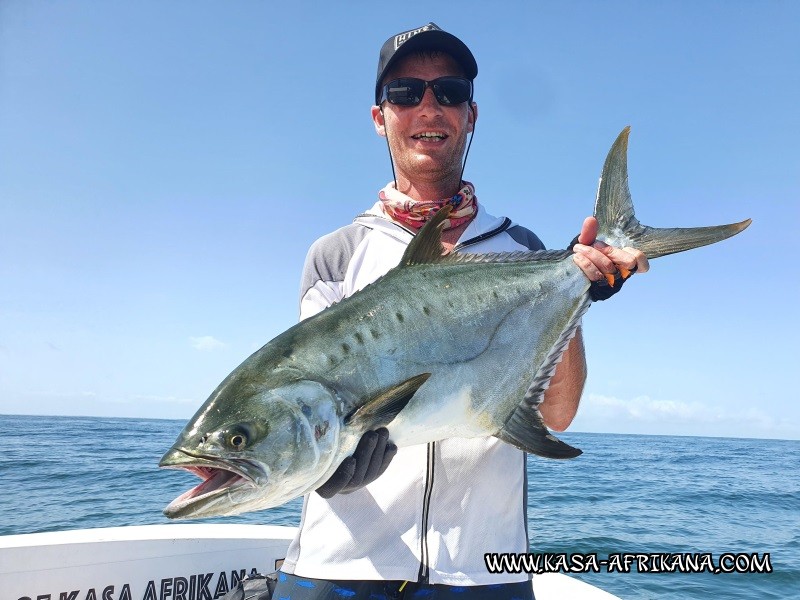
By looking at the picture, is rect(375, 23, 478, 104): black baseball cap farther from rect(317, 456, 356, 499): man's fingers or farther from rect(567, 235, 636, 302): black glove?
rect(317, 456, 356, 499): man's fingers

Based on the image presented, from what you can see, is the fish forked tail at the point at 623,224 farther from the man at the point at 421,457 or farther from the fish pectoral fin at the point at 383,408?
the fish pectoral fin at the point at 383,408

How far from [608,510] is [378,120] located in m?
15.1

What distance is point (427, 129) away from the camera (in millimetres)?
2906

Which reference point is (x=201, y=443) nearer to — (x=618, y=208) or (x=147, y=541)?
(x=618, y=208)

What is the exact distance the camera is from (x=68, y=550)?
180 inches

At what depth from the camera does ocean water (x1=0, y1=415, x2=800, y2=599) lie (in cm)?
1033

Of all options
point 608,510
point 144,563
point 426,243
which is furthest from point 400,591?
point 608,510

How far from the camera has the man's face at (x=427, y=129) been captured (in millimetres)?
2896

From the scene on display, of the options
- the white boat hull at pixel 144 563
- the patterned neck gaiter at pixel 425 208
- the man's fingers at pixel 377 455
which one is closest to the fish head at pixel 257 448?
the man's fingers at pixel 377 455

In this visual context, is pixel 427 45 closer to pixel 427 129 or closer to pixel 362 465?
pixel 427 129

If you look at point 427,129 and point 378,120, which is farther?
point 378,120

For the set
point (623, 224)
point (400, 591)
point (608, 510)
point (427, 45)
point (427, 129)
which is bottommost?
point (608, 510)

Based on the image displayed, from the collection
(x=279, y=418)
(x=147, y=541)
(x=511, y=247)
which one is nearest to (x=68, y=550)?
(x=147, y=541)

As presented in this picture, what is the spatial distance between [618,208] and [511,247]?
1.80 feet
